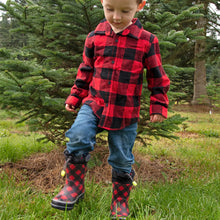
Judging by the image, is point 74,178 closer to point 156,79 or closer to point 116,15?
point 156,79

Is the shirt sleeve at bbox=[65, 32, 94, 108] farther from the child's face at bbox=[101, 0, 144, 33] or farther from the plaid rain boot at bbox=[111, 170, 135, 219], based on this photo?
the plaid rain boot at bbox=[111, 170, 135, 219]

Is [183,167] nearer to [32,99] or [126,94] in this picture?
[126,94]

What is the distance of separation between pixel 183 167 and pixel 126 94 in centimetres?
229

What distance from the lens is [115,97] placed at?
1.83 m

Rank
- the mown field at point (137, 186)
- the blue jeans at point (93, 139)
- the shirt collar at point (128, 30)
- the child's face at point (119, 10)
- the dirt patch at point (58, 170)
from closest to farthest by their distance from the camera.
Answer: the child's face at point (119, 10)
the blue jeans at point (93, 139)
the shirt collar at point (128, 30)
the mown field at point (137, 186)
the dirt patch at point (58, 170)

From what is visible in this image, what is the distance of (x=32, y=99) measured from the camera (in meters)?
2.45

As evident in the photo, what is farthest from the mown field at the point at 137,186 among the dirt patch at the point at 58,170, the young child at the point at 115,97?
the young child at the point at 115,97

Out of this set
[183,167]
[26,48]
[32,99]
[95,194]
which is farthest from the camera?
[183,167]

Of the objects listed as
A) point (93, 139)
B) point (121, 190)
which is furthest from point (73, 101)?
point (121, 190)

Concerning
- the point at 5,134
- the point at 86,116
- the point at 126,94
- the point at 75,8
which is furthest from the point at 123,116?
the point at 5,134

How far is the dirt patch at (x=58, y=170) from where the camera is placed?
2689mm

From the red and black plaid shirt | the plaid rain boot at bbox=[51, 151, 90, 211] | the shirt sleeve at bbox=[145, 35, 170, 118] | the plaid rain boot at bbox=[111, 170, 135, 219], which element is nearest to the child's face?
the red and black plaid shirt

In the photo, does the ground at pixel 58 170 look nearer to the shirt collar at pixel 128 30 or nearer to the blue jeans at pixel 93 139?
the blue jeans at pixel 93 139

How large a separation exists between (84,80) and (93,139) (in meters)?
0.54
